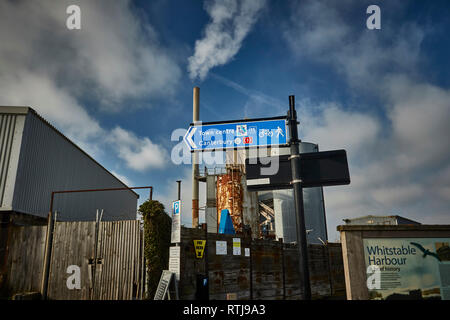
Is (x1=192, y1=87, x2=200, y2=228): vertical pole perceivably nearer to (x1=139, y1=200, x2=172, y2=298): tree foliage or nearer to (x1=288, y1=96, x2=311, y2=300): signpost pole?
(x1=139, y1=200, x2=172, y2=298): tree foliage

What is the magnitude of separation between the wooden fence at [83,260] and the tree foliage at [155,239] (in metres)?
0.27

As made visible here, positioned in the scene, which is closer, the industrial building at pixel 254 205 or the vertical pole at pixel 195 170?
the industrial building at pixel 254 205

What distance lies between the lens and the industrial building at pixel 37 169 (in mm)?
12359

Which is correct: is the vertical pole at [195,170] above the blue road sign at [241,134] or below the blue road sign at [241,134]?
above

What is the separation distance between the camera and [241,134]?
784cm

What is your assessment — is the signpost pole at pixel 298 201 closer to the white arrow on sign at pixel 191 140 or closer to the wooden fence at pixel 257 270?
the white arrow on sign at pixel 191 140

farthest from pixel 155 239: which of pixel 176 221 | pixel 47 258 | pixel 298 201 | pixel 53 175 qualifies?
pixel 53 175

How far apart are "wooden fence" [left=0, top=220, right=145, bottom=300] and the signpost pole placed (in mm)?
6046

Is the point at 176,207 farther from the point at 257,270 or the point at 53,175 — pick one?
the point at 53,175

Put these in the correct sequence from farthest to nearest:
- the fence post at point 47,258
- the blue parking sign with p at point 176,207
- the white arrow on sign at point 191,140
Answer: the fence post at point 47,258 → the blue parking sign with p at point 176,207 → the white arrow on sign at point 191,140

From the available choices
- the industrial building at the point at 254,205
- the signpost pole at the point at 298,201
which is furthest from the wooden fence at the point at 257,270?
the industrial building at the point at 254,205

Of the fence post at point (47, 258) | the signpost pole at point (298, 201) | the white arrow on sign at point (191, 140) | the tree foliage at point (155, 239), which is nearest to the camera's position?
the signpost pole at point (298, 201)

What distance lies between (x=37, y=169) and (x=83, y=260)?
20.1 ft
